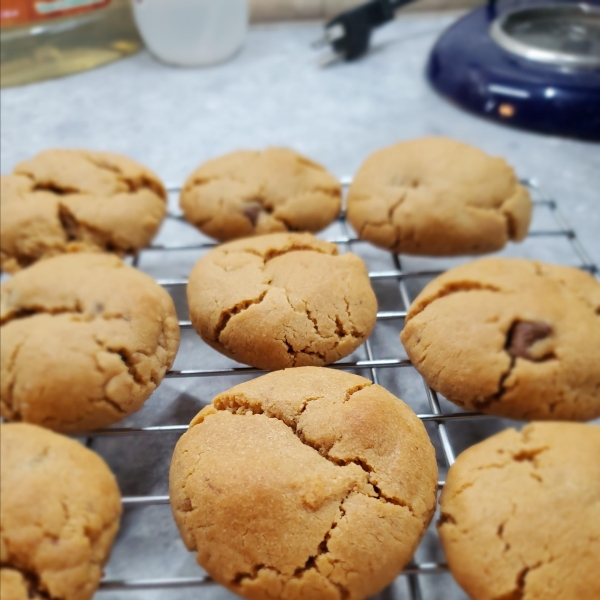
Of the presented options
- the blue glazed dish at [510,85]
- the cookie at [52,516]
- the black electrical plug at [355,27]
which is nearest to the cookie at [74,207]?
the cookie at [52,516]

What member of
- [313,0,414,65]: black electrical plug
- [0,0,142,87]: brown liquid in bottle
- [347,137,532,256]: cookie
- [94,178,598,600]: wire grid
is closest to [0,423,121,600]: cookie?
[94,178,598,600]: wire grid

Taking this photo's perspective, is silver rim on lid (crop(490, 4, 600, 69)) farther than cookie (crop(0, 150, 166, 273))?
Yes

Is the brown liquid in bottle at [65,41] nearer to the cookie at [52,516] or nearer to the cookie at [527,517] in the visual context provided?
the cookie at [52,516]

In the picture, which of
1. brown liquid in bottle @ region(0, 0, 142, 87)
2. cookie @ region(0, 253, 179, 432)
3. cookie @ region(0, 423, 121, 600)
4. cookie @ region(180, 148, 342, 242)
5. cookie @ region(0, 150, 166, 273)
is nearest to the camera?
cookie @ region(0, 423, 121, 600)

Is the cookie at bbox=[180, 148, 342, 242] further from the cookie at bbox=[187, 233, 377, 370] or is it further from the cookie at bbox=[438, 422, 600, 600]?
the cookie at bbox=[438, 422, 600, 600]

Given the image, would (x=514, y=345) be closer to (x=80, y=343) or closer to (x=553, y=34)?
(x=80, y=343)

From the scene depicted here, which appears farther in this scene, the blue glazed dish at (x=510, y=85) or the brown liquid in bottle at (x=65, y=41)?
the brown liquid in bottle at (x=65, y=41)
